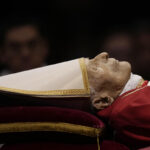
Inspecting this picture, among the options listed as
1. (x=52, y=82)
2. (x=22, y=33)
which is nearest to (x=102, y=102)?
(x=52, y=82)

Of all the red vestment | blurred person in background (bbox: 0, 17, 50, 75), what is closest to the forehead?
blurred person in background (bbox: 0, 17, 50, 75)

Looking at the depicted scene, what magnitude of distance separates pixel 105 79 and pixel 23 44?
581mm

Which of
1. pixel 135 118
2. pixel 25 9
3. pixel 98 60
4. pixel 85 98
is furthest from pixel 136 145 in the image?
pixel 25 9

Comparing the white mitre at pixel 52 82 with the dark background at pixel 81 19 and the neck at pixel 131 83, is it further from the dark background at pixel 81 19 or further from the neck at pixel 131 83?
the dark background at pixel 81 19

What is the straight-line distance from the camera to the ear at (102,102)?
1355 millimetres

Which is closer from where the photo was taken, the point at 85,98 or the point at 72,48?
the point at 85,98

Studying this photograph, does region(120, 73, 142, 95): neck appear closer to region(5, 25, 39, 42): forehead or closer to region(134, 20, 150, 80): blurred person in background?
region(134, 20, 150, 80): blurred person in background

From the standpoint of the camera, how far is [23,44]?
5.65 ft

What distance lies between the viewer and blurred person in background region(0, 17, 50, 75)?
1.71 meters

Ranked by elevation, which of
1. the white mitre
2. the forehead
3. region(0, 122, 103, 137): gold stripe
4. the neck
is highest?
the forehead

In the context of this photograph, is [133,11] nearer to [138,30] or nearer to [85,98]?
[138,30]

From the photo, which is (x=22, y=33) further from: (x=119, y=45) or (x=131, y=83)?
(x=131, y=83)

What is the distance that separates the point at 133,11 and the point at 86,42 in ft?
0.97

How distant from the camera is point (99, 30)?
1.67 m
